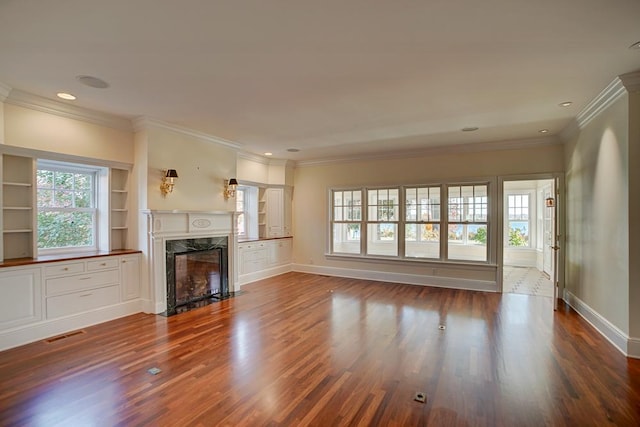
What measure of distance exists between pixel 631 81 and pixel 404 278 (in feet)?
15.0

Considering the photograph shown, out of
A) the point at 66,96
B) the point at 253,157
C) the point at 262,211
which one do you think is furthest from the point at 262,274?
the point at 66,96

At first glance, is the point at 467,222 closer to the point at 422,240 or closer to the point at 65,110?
the point at 422,240

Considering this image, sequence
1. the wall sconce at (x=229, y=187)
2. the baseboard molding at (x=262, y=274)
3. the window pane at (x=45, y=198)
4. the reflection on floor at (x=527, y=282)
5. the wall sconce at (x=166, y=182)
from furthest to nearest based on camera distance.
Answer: the baseboard molding at (x=262, y=274)
the reflection on floor at (x=527, y=282)
the wall sconce at (x=229, y=187)
the wall sconce at (x=166, y=182)
the window pane at (x=45, y=198)

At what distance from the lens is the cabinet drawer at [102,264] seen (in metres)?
4.01

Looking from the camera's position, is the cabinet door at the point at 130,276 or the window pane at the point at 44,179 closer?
the window pane at the point at 44,179

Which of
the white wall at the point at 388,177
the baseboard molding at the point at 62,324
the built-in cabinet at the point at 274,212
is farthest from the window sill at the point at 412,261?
the baseboard molding at the point at 62,324

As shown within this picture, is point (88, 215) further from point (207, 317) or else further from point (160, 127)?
point (207, 317)

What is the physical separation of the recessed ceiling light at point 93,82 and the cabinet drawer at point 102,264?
85.6 inches

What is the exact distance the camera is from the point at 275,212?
744 cm

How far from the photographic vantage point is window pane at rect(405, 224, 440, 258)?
648cm

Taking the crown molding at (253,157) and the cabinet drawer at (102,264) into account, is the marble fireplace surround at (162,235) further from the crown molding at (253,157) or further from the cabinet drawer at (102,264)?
the crown molding at (253,157)

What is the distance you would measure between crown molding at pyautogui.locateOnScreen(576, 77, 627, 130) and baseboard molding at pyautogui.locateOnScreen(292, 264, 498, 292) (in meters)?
3.06

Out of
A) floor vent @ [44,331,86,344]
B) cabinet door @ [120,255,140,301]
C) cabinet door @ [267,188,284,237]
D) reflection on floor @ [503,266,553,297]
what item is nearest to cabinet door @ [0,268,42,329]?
floor vent @ [44,331,86,344]

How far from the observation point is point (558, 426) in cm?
210
